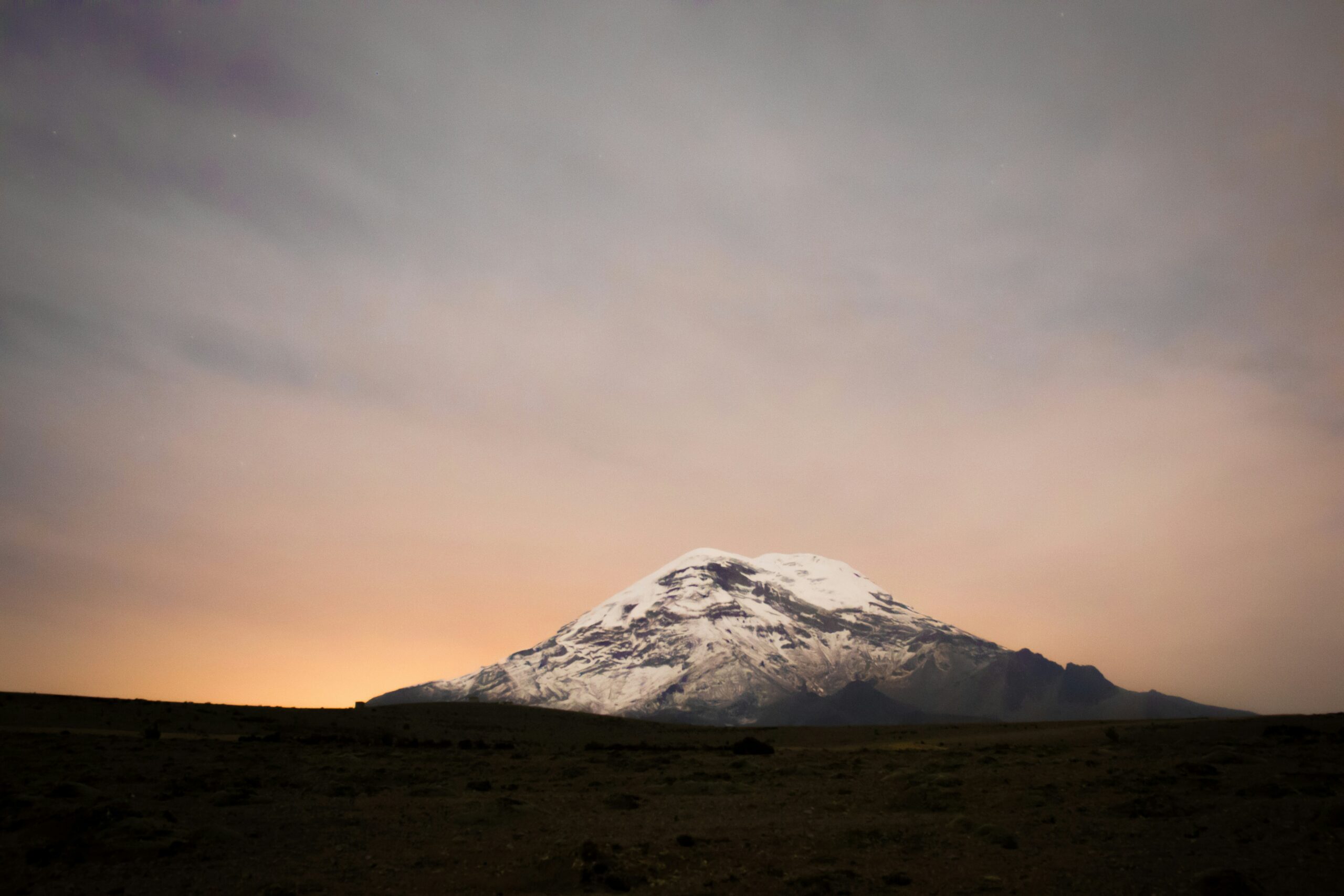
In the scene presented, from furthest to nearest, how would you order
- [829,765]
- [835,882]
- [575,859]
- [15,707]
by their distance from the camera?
[15,707]
[829,765]
[575,859]
[835,882]

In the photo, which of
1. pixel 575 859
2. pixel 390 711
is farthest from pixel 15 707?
pixel 575 859

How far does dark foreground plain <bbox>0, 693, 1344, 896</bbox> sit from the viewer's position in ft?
52.2

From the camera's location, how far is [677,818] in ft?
77.5

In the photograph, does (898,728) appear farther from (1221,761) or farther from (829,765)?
(1221,761)

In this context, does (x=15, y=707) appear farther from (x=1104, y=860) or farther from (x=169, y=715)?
(x=1104, y=860)

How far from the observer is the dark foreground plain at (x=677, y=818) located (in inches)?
627

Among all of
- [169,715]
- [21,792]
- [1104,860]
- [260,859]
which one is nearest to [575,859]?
[260,859]

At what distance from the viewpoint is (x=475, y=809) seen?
23562 millimetres

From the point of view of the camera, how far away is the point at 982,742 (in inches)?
1873

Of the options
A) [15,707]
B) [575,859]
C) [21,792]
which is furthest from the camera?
[15,707]

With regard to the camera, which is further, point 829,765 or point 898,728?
point 898,728

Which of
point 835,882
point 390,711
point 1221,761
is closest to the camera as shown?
point 835,882

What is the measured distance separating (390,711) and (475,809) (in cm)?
4565

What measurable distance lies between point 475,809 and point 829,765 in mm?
18807
